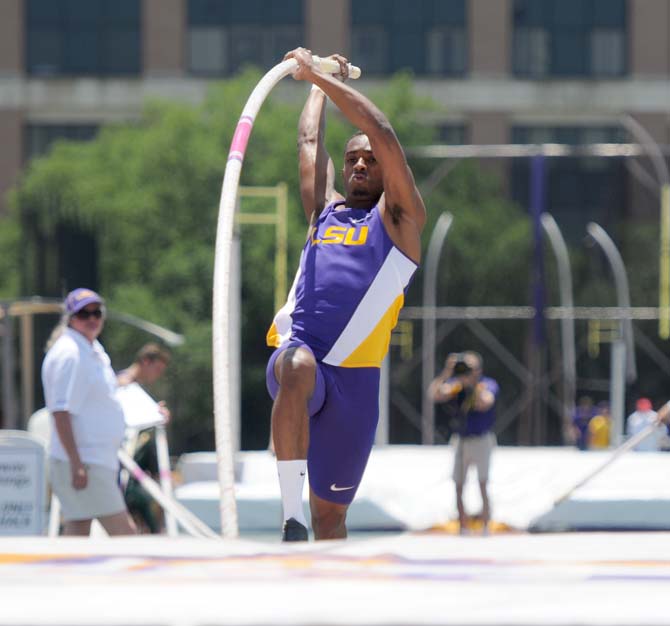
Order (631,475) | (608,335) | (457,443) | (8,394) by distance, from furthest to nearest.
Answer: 1. (608,335)
2. (631,475)
3. (457,443)
4. (8,394)

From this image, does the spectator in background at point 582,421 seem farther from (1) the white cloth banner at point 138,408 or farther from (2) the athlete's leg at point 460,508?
(1) the white cloth banner at point 138,408

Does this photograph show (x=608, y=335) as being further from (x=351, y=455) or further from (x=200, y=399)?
(x=351, y=455)

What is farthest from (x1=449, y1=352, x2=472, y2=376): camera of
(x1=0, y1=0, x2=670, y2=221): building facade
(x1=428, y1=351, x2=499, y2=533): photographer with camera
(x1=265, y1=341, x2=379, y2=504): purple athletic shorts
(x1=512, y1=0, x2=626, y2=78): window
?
(x1=512, y1=0, x2=626, y2=78): window

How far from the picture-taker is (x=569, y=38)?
4700cm

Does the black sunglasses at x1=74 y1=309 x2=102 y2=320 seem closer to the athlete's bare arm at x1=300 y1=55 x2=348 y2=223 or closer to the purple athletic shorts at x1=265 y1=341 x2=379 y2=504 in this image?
the athlete's bare arm at x1=300 y1=55 x2=348 y2=223

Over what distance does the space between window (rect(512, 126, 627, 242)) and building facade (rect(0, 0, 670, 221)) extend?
0.44 metres

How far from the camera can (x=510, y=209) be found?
109ft

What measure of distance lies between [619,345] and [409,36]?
2569 centimetres

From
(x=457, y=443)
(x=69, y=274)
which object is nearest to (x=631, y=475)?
(x=457, y=443)

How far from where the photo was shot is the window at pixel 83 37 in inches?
1850

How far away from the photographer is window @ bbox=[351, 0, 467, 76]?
4700 cm

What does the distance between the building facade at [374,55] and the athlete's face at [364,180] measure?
4230 cm

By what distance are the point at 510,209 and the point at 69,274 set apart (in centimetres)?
2085

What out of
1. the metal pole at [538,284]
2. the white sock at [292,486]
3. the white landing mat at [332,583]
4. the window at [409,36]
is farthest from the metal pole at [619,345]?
the window at [409,36]
